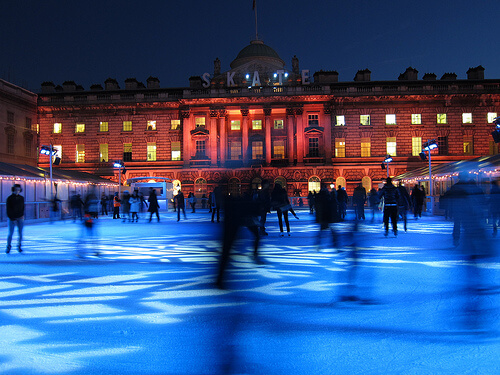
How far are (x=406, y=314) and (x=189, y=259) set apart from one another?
538 cm

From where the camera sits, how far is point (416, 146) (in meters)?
46.7

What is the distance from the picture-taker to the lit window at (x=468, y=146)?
46.4 meters

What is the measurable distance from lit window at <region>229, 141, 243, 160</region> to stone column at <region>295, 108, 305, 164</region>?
22.7 ft

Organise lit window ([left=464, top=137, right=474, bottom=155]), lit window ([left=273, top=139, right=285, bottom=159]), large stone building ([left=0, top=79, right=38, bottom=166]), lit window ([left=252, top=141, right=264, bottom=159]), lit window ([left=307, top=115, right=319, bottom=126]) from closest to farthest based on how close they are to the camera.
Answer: large stone building ([left=0, top=79, right=38, bottom=166]), lit window ([left=464, top=137, right=474, bottom=155]), lit window ([left=307, top=115, right=319, bottom=126]), lit window ([left=252, top=141, right=264, bottom=159]), lit window ([left=273, top=139, right=285, bottom=159])

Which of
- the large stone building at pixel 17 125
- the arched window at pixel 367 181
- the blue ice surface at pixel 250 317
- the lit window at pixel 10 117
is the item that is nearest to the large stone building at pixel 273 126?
the arched window at pixel 367 181

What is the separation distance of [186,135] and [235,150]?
19.7 feet

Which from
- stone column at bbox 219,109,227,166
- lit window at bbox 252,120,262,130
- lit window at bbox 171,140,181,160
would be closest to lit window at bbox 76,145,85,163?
lit window at bbox 171,140,181,160

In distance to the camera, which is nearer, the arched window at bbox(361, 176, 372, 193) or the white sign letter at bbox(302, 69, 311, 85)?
the arched window at bbox(361, 176, 372, 193)

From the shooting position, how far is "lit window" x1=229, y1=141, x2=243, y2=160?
47812 mm

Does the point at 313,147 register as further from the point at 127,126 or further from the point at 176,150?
the point at 127,126

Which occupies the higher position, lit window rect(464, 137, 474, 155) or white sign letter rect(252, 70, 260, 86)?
white sign letter rect(252, 70, 260, 86)

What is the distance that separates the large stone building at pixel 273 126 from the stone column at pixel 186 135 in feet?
0.38

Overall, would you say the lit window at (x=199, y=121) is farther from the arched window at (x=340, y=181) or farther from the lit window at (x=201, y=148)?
the arched window at (x=340, y=181)

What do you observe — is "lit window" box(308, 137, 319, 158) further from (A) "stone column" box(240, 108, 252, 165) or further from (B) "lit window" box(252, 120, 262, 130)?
(A) "stone column" box(240, 108, 252, 165)
